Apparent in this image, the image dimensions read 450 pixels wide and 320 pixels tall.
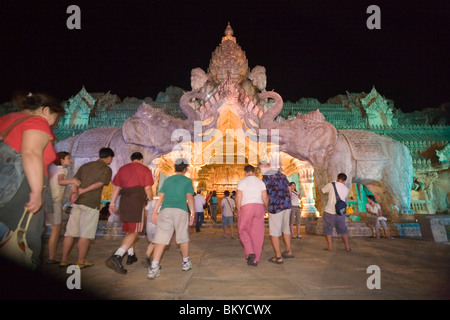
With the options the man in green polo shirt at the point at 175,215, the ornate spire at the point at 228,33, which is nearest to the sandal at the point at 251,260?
the man in green polo shirt at the point at 175,215

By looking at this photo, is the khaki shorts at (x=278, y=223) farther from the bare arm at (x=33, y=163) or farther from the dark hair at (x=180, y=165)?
the bare arm at (x=33, y=163)

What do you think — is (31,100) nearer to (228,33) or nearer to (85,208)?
(85,208)

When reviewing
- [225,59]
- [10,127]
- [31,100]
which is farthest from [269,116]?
[225,59]

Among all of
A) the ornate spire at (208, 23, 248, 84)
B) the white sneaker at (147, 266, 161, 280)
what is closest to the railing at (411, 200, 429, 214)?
the ornate spire at (208, 23, 248, 84)

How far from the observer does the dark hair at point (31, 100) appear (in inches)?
83.4

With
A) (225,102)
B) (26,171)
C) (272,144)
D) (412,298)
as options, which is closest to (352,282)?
(412,298)

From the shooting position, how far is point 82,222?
3.53 m

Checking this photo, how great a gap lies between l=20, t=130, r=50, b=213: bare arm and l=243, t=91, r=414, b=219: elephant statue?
20.3 feet

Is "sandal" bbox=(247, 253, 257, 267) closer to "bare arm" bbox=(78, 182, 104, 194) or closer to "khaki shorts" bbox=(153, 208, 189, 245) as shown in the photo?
"khaki shorts" bbox=(153, 208, 189, 245)

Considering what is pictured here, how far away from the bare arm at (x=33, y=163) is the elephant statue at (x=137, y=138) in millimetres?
5298

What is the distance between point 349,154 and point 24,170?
7.32 metres

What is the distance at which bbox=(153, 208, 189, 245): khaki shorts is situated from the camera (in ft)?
10.4

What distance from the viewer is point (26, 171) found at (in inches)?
69.6

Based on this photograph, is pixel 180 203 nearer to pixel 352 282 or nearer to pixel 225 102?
pixel 352 282
